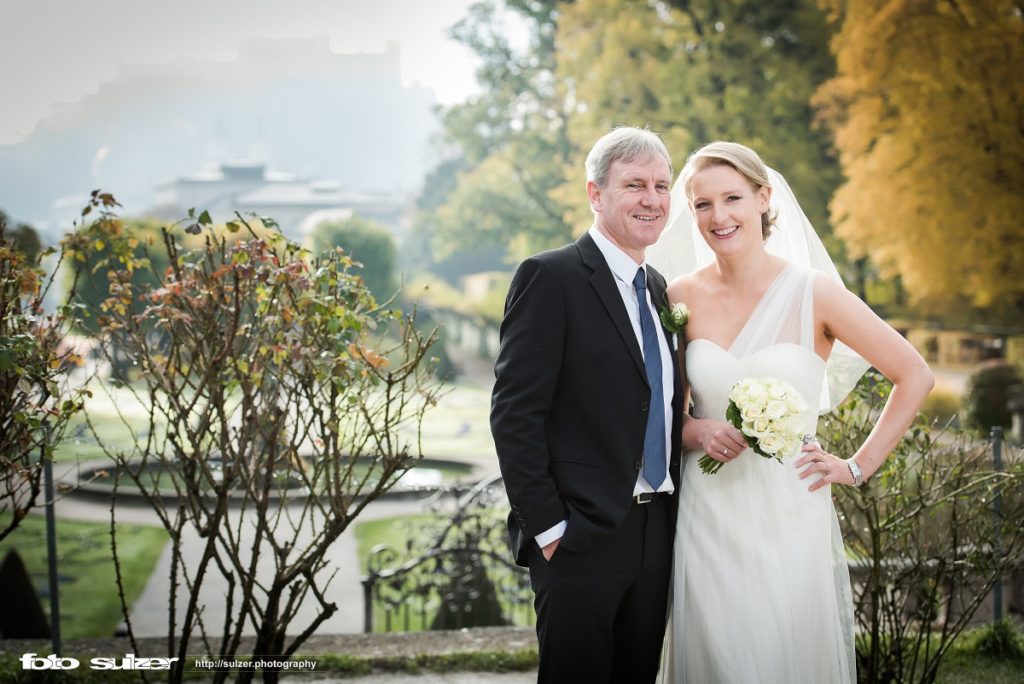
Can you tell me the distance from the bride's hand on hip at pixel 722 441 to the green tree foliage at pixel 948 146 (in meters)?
11.6

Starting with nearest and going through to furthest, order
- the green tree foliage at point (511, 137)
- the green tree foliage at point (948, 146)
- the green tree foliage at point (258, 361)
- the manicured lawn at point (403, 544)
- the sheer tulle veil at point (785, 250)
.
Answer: the sheer tulle veil at point (785, 250) → the green tree foliage at point (258, 361) → the manicured lawn at point (403, 544) → the green tree foliage at point (948, 146) → the green tree foliage at point (511, 137)

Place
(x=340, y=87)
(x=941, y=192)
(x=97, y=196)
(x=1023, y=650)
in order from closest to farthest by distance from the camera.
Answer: (x=97, y=196) → (x=1023, y=650) → (x=941, y=192) → (x=340, y=87)

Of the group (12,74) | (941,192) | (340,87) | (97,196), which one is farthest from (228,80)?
(97,196)

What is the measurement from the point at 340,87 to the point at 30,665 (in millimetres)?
87525

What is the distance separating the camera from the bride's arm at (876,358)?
2.54 m

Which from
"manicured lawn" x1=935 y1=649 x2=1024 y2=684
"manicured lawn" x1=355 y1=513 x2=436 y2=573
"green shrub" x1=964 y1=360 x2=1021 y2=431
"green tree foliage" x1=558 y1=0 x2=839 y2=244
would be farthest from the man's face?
"green tree foliage" x1=558 y1=0 x2=839 y2=244

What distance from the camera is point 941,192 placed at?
12711 mm

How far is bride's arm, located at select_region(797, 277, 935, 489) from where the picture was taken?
2539 millimetres

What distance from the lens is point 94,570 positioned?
1072 cm

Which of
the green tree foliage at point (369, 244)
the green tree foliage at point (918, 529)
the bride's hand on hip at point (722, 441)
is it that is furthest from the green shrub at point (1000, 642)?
the green tree foliage at point (369, 244)

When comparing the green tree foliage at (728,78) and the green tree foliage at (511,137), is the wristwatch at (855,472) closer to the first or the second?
the green tree foliage at (728,78)

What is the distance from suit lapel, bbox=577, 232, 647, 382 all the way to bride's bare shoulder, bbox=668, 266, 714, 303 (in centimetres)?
37

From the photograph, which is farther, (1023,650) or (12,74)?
(12,74)

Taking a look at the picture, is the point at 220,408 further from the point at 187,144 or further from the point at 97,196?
the point at 187,144
